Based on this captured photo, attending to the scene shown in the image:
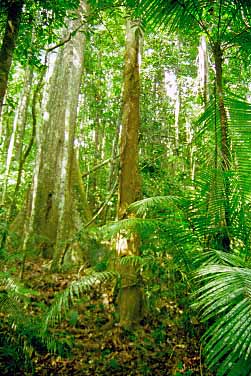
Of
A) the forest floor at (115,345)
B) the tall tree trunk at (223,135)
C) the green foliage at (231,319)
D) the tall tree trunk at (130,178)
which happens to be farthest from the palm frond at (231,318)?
the tall tree trunk at (130,178)

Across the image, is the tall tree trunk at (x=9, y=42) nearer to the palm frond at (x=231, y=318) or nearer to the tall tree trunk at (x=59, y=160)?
the palm frond at (x=231, y=318)

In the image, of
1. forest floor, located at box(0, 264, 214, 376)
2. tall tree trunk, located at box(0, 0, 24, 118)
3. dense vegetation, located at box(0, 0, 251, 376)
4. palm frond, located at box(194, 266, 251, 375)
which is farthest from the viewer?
forest floor, located at box(0, 264, 214, 376)

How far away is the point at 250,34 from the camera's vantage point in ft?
10.4

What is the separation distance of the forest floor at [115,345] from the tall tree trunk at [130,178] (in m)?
0.29

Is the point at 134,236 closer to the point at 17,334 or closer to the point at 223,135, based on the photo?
the point at 17,334

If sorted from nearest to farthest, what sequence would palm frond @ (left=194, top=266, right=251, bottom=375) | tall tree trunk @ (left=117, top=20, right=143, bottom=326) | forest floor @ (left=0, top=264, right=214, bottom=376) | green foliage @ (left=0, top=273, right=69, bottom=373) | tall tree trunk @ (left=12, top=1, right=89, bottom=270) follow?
palm frond @ (left=194, top=266, right=251, bottom=375)
green foliage @ (left=0, top=273, right=69, bottom=373)
forest floor @ (left=0, top=264, right=214, bottom=376)
tall tree trunk @ (left=117, top=20, right=143, bottom=326)
tall tree trunk @ (left=12, top=1, right=89, bottom=270)

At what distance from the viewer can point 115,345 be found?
411 cm

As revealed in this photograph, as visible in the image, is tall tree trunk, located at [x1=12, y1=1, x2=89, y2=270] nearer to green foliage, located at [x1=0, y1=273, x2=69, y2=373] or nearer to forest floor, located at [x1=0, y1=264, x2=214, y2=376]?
forest floor, located at [x1=0, y1=264, x2=214, y2=376]

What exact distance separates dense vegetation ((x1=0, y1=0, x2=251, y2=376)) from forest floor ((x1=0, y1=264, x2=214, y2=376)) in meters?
0.02

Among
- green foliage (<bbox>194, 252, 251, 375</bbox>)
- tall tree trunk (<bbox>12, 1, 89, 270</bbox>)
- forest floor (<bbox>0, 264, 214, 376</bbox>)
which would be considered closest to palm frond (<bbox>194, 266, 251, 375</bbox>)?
green foliage (<bbox>194, 252, 251, 375</bbox>)

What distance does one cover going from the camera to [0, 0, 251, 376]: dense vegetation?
9.10 feet

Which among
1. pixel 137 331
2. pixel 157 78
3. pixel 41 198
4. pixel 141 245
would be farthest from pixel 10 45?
pixel 157 78

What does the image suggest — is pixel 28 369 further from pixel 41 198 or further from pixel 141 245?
pixel 41 198

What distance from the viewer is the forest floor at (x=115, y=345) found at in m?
3.46
